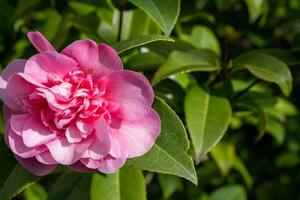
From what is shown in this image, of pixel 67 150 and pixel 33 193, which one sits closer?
pixel 67 150

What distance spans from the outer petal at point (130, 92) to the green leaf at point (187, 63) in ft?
0.74

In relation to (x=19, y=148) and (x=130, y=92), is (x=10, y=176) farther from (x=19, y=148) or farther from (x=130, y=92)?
(x=130, y=92)

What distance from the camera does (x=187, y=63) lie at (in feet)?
3.78

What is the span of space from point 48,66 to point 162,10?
236mm

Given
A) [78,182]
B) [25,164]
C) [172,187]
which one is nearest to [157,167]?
[25,164]

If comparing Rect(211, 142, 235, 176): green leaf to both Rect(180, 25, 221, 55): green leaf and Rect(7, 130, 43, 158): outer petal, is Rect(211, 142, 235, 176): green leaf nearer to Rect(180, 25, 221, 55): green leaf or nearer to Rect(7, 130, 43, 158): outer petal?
Rect(180, 25, 221, 55): green leaf

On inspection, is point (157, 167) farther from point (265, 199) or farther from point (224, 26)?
point (265, 199)

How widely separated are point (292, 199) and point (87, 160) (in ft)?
5.22

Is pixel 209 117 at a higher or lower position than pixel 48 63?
lower

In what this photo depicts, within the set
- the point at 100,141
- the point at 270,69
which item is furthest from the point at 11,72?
the point at 270,69

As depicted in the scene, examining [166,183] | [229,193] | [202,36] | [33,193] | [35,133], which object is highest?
[35,133]

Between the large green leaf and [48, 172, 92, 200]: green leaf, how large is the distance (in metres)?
0.26

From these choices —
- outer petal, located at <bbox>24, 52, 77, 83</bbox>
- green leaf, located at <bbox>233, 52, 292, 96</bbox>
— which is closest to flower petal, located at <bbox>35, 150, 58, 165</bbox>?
outer petal, located at <bbox>24, 52, 77, 83</bbox>

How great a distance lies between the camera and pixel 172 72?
44.1 inches
